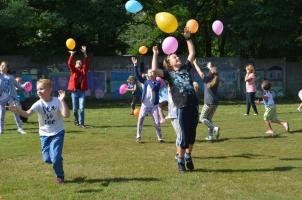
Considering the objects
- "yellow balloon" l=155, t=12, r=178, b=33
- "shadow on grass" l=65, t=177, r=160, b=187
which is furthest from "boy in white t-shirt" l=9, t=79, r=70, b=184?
"yellow balloon" l=155, t=12, r=178, b=33

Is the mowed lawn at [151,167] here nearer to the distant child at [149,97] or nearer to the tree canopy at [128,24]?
the distant child at [149,97]

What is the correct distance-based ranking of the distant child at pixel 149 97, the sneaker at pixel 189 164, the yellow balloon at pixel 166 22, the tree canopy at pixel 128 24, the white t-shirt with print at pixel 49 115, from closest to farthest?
the white t-shirt with print at pixel 49 115 < the sneaker at pixel 189 164 < the yellow balloon at pixel 166 22 < the distant child at pixel 149 97 < the tree canopy at pixel 128 24

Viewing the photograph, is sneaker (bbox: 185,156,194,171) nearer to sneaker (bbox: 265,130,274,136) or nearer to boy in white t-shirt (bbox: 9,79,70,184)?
boy in white t-shirt (bbox: 9,79,70,184)

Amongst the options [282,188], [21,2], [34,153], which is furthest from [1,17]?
[282,188]

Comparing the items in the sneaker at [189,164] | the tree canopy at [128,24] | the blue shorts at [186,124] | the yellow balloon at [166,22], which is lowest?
the sneaker at [189,164]

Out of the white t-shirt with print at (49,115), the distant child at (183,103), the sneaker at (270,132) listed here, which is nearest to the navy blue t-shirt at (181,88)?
the distant child at (183,103)

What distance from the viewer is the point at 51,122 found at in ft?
27.4

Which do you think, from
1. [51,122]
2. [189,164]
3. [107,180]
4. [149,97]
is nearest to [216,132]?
[149,97]

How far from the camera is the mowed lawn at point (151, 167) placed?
7586 millimetres

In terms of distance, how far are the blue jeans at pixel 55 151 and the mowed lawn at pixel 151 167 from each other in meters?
0.25

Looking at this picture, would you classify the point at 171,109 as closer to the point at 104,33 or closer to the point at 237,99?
the point at 104,33

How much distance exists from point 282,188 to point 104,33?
23.3 metres

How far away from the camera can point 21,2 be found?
28188mm

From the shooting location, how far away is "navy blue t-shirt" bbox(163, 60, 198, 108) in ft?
29.2
